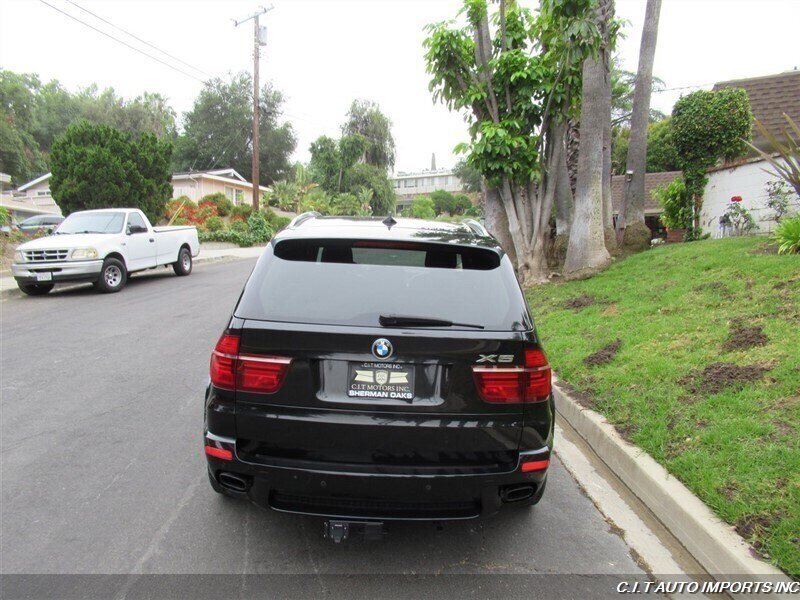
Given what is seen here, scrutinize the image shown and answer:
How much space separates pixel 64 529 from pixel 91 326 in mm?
6348

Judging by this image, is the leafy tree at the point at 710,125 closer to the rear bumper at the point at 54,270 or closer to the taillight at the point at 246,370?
the taillight at the point at 246,370

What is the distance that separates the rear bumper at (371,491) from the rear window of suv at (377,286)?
2.37ft

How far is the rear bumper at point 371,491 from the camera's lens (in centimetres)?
253

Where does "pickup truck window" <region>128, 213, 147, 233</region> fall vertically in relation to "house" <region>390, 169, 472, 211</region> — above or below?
below

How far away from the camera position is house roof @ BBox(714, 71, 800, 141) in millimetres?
15047

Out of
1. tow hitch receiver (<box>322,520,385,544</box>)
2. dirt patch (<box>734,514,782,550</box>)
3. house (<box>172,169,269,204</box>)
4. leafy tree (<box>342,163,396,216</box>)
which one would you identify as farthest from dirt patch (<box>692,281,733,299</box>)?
leafy tree (<box>342,163,396,216</box>)

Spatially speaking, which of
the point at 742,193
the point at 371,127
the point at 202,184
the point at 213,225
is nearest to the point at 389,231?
the point at 742,193

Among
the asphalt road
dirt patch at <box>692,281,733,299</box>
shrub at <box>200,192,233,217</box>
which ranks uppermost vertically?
shrub at <box>200,192,233,217</box>

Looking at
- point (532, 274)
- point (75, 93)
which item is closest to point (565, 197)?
point (532, 274)

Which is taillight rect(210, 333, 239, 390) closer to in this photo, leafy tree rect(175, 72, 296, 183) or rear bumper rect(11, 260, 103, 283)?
rear bumper rect(11, 260, 103, 283)

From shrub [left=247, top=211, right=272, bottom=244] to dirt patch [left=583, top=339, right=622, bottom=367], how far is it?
26.5 metres

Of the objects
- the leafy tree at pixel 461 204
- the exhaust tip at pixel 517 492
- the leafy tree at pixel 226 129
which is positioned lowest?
the exhaust tip at pixel 517 492

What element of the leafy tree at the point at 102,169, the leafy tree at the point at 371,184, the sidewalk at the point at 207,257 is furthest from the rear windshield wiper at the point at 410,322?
the leafy tree at the point at 371,184

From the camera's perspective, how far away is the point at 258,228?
30531 millimetres
